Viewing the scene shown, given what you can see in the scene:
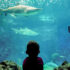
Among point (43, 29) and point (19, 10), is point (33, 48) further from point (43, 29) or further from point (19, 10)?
point (43, 29)

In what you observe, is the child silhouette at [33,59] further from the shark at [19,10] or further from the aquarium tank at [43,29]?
the aquarium tank at [43,29]

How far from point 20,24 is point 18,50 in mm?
2297

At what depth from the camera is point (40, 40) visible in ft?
36.4

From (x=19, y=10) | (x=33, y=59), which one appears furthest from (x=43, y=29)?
(x=33, y=59)

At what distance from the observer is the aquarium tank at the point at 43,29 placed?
8.80m

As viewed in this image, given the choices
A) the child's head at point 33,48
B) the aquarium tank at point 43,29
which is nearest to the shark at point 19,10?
the aquarium tank at point 43,29

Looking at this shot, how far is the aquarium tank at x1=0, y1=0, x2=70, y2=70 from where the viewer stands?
8.80 metres

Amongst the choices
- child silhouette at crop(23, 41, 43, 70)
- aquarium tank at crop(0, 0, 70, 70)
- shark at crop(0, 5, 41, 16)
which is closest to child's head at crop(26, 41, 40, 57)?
child silhouette at crop(23, 41, 43, 70)

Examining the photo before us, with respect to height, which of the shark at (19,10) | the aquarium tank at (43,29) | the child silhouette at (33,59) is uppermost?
the aquarium tank at (43,29)

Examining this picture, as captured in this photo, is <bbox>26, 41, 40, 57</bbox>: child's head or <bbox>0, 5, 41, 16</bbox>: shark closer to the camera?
<bbox>26, 41, 40, 57</bbox>: child's head

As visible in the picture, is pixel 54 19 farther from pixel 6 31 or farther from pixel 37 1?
pixel 6 31

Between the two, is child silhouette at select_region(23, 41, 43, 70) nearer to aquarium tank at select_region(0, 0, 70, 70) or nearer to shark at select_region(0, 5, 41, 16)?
shark at select_region(0, 5, 41, 16)

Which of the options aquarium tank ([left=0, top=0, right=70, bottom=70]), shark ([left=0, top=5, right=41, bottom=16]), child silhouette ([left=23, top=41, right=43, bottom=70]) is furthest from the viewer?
aquarium tank ([left=0, top=0, right=70, bottom=70])

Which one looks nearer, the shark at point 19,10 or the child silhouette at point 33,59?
the child silhouette at point 33,59
